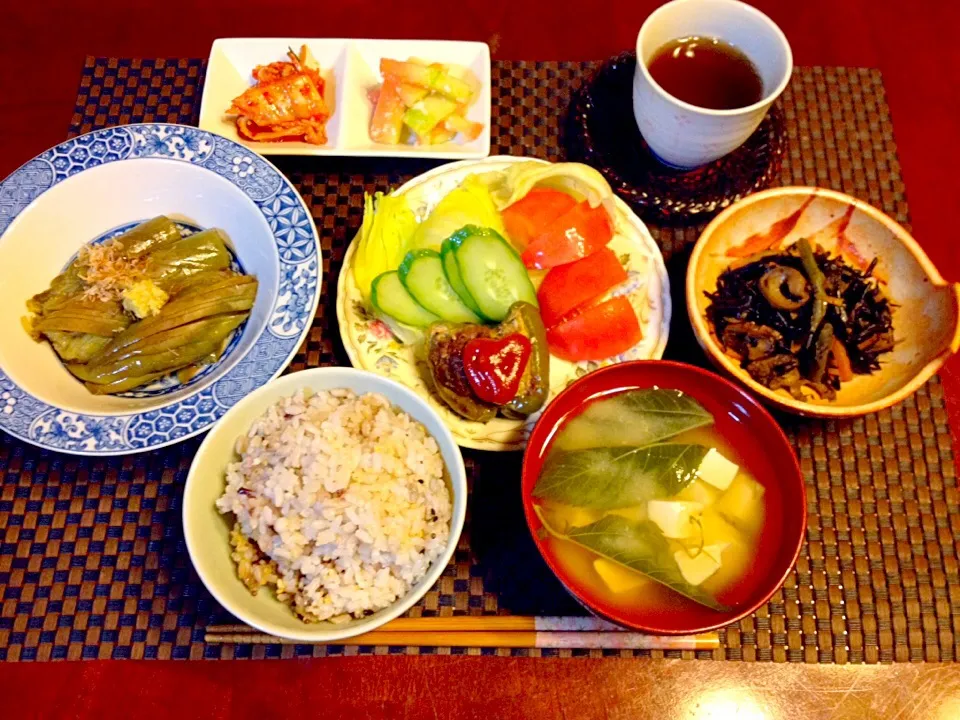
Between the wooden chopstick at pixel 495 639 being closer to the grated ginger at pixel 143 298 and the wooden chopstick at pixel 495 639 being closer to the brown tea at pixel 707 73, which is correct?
the grated ginger at pixel 143 298

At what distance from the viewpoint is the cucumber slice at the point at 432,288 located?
2.00 m

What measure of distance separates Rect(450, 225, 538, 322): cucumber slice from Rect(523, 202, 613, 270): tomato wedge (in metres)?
0.15

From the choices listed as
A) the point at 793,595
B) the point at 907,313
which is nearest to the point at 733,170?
the point at 907,313

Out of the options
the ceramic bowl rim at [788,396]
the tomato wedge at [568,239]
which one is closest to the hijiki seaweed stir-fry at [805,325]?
the ceramic bowl rim at [788,396]

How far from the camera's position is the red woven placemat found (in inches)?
73.8

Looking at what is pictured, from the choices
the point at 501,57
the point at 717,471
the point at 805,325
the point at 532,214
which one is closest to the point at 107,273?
the point at 532,214

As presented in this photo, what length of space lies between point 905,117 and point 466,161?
1.87 m

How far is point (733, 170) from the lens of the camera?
231cm

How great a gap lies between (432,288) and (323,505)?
0.72 meters

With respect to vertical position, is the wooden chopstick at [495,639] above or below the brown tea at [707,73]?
below

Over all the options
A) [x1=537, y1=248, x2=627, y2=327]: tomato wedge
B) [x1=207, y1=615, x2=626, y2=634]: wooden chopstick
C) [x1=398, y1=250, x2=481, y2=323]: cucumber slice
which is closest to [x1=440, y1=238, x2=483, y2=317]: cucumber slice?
[x1=398, y1=250, x2=481, y2=323]: cucumber slice

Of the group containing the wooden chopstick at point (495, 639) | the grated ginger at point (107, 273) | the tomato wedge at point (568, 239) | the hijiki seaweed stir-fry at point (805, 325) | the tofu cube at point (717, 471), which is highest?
the grated ginger at point (107, 273)

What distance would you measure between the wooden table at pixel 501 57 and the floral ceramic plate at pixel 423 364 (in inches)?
26.3

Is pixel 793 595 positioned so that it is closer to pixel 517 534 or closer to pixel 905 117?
pixel 517 534
